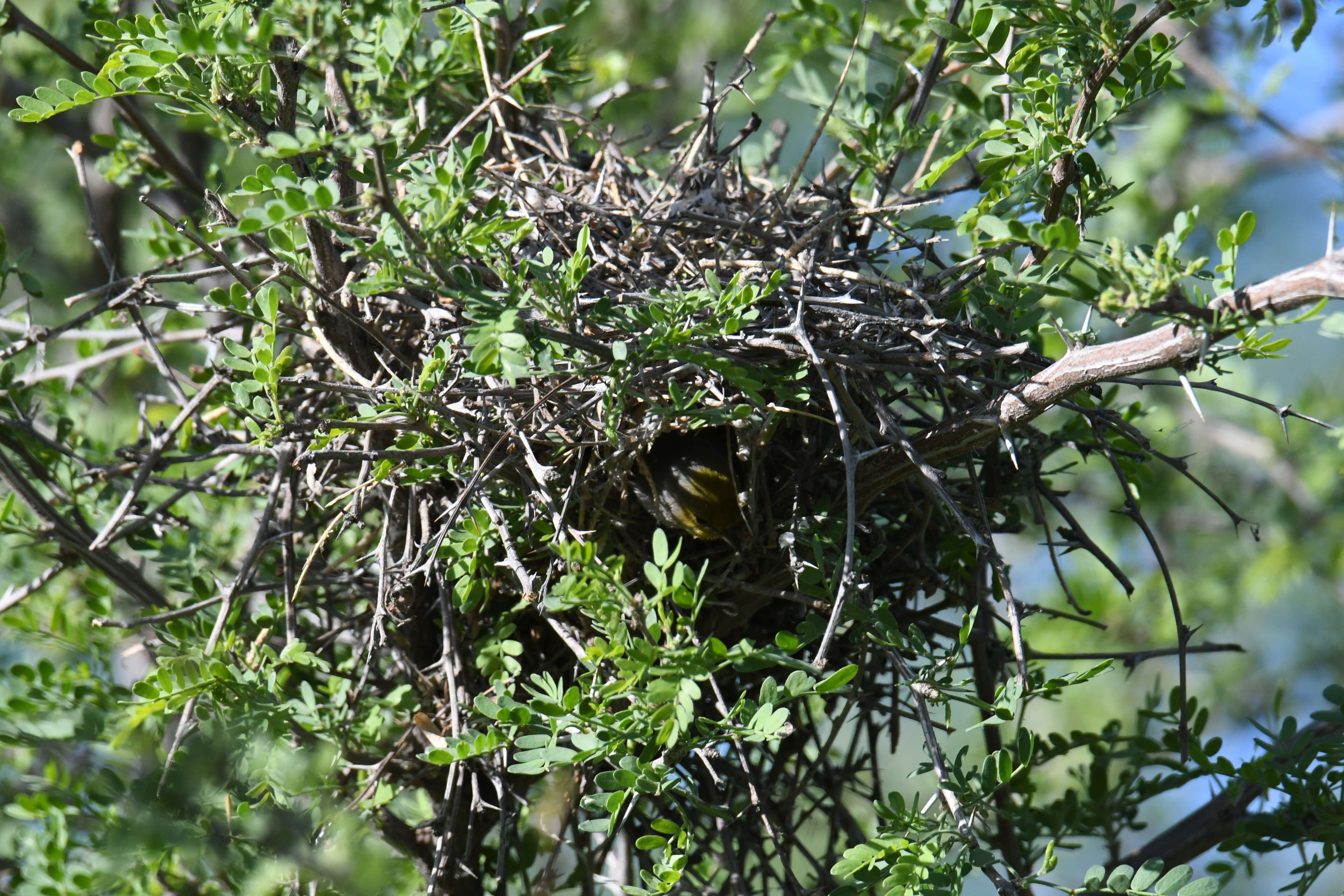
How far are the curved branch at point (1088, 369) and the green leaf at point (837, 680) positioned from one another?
284mm

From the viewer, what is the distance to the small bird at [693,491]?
1406 mm

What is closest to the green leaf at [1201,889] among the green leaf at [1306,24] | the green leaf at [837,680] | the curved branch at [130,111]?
the green leaf at [837,680]

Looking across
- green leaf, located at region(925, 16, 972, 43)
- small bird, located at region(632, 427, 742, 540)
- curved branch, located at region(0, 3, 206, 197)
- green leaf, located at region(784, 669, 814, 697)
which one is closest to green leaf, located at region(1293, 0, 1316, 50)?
green leaf, located at region(925, 16, 972, 43)

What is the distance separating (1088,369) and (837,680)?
435 mm

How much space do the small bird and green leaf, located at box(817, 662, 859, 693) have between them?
0.31 m

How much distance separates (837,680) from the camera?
115 cm

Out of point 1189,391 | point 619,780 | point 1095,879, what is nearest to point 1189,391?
point 1189,391

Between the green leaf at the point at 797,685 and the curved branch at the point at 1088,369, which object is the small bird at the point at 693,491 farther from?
the green leaf at the point at 797,685

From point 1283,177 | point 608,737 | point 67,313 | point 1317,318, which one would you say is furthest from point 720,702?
point 1283,177

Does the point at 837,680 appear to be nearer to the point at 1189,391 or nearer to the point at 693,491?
the point at 693,491

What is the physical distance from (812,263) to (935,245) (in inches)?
14.7

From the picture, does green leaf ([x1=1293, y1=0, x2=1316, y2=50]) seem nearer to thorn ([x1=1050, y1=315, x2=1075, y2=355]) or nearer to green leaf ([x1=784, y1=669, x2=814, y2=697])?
thorn ([x1=1050, y1=315, x2=1075, y2=355])

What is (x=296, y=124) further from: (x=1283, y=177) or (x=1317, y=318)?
(x=1283, y=177)

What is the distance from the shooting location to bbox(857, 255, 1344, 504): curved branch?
1.01 meters
